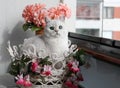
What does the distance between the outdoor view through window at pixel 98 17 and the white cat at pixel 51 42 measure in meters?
0.35

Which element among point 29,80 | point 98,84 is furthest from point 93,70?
point 29,80

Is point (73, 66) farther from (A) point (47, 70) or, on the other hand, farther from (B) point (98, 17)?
(B) point (98, 17)

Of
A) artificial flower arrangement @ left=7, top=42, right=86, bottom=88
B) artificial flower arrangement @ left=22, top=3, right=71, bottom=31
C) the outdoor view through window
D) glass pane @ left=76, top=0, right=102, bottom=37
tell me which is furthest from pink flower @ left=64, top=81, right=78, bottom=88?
glass pane @ left=76, top=0, right=102, bottom=37

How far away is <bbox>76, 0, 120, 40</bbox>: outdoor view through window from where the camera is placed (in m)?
1.23

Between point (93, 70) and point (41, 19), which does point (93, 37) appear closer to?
point (93, 70)

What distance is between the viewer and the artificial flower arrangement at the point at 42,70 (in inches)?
33.2

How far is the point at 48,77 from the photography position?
873 mm

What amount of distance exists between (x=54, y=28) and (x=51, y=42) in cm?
6

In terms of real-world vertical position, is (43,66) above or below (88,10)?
below

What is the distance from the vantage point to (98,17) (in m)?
1.41

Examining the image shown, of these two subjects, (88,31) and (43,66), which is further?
(88,31)

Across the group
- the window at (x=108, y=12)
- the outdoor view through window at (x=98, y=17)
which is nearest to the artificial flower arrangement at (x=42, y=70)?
Result: the outdoor view through window at (x=98, y=17)

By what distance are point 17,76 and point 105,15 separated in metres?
0.73

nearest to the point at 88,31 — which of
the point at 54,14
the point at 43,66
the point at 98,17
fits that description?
the point at 98,17
